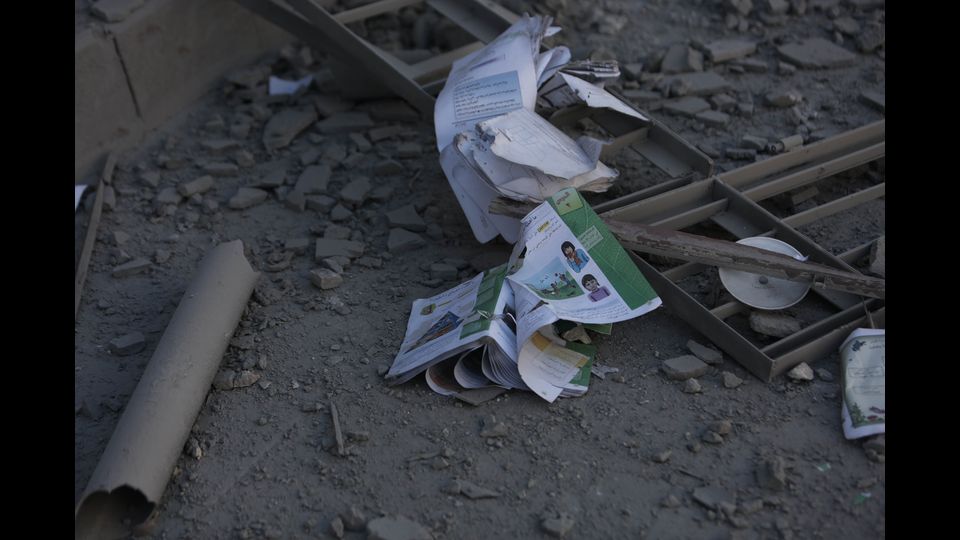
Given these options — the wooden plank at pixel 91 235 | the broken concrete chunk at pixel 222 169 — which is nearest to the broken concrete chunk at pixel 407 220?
the broken concrete chunk at pixel 222 169

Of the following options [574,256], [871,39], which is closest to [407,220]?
[574,256]

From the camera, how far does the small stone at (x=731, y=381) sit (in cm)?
320

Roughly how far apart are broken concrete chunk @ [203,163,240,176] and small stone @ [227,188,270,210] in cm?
19

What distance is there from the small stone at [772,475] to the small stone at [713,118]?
83.5 inches

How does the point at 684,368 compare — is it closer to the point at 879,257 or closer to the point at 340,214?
the point at 879,257

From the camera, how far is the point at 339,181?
4.49 meters

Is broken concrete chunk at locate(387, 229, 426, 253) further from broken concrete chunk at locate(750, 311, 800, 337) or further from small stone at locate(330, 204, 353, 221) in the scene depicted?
broken concrete chunk at locate(750, 311, 800, 337)

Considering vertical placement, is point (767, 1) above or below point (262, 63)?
above

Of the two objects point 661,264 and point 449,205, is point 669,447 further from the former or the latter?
point 449,205

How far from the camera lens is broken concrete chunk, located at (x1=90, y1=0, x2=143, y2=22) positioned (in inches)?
187

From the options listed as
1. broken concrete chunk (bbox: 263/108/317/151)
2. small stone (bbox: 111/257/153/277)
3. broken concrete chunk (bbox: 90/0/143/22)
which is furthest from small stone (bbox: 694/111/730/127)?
broken concrete chunk (bbox: 90/0/143/22)
